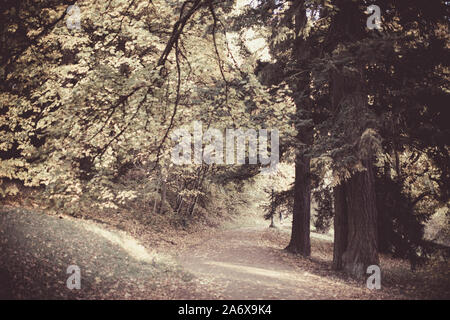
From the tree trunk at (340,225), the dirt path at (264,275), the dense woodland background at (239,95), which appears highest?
the dense woodland background at (239,95)

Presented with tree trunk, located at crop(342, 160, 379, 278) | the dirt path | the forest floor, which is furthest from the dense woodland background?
the dirt path

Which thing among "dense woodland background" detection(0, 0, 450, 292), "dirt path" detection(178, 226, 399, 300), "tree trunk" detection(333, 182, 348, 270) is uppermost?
"dense woodland background" detection(0, 0, 450, 292)

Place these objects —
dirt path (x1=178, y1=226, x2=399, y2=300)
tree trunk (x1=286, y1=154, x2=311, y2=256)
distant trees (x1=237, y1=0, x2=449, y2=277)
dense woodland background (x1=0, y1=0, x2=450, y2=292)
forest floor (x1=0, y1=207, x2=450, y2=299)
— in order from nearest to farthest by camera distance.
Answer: forest floor (x1=0, y1=207, x2=450, y2=299) < dense woodland background (x1=0, y1=0, x2=450, y2=292) < dirt path (x1=178, y1=226, x2=399, y2=300) < distant trees (x1=237, y1=0, x2=449, y2=277) < tree trunk (x1=286, y1=154, x2=311, y2=256)

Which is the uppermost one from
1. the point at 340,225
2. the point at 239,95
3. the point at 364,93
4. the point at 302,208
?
the point at 364,93

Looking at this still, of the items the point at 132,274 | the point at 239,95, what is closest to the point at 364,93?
the point at 239,95

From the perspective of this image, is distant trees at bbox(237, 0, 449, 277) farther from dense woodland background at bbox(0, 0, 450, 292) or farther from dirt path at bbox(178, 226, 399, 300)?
dirt path at bbox(178, 226, 399, 300)

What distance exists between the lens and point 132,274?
25.7ft

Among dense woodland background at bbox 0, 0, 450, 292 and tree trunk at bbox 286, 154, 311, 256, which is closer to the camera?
dense woodland background at bbox 0, 0, 450, 292

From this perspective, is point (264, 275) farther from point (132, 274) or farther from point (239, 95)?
point (239, 95)

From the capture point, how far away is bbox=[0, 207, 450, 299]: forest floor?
5.88 meters

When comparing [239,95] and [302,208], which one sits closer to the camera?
[239,95]

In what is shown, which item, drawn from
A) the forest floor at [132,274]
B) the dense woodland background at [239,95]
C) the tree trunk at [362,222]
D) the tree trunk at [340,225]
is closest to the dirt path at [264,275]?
the forest floor at [132,274]

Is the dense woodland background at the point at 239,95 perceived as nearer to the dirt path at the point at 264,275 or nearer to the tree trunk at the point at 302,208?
the tree trunk at the point at 302,208

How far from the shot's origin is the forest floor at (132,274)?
5.88m
